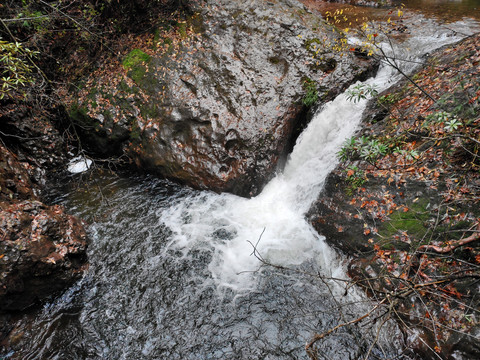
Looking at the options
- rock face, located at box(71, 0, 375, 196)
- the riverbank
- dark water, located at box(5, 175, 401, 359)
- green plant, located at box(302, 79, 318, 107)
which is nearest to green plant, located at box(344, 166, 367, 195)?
the riverbank

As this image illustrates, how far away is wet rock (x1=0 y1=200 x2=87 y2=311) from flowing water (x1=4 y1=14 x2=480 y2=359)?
0.33 m

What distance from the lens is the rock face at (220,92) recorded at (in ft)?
20.3

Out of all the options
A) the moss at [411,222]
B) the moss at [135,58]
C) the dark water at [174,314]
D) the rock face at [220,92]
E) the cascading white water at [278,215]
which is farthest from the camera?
the moss at [135,58]

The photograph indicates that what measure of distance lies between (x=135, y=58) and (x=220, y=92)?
301 cm

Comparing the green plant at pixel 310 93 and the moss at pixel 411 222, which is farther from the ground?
the green plant at pixel 310 93

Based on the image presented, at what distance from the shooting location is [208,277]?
15.3ft

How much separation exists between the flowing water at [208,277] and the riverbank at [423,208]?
47cm

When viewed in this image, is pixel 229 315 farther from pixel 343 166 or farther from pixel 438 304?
pixel 343 166

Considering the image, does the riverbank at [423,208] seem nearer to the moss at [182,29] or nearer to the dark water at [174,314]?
the dark water at [174,314]

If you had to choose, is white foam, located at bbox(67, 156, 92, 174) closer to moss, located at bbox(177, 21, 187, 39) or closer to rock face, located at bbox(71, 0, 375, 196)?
rock face, located at bbox(71, 0, 375, 196)

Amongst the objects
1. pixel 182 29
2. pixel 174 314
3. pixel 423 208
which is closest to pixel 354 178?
pixel 423 208

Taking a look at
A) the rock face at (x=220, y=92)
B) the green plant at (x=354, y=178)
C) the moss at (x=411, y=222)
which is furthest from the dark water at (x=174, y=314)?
the rock face at (x=220, y=92)

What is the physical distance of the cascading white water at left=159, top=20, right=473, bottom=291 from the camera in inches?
193

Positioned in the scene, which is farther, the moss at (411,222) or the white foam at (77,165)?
the white foam at (77,165)
